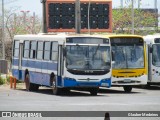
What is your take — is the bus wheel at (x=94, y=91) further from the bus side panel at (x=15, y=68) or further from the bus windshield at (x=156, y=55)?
the bus windshield at (x=156, y=55)

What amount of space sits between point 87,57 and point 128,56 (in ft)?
14.9

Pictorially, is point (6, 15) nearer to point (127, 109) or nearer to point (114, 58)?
point (114, 58)

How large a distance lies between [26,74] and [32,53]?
1.50 metres

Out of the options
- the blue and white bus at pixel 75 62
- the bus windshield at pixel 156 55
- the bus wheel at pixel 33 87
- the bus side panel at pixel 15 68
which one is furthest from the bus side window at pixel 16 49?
the bus windshield at pixel 156 55

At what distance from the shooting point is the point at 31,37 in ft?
131

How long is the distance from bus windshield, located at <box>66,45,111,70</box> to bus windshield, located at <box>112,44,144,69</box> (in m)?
3.41

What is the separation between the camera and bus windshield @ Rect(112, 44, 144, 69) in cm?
3934

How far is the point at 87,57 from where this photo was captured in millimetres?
35375

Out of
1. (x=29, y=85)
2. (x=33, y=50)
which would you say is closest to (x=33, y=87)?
(x=29, y=85)

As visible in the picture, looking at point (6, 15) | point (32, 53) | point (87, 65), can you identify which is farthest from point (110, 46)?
point (6, 15)

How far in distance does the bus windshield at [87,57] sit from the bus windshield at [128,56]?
3.41 m

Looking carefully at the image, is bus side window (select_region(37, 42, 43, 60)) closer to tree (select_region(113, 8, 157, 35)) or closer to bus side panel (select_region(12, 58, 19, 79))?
bus side panel (select_region(12, 58, 19, 79))

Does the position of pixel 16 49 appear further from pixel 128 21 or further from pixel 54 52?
pixel 128 21

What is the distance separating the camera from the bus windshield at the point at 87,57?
3512 centimetres
